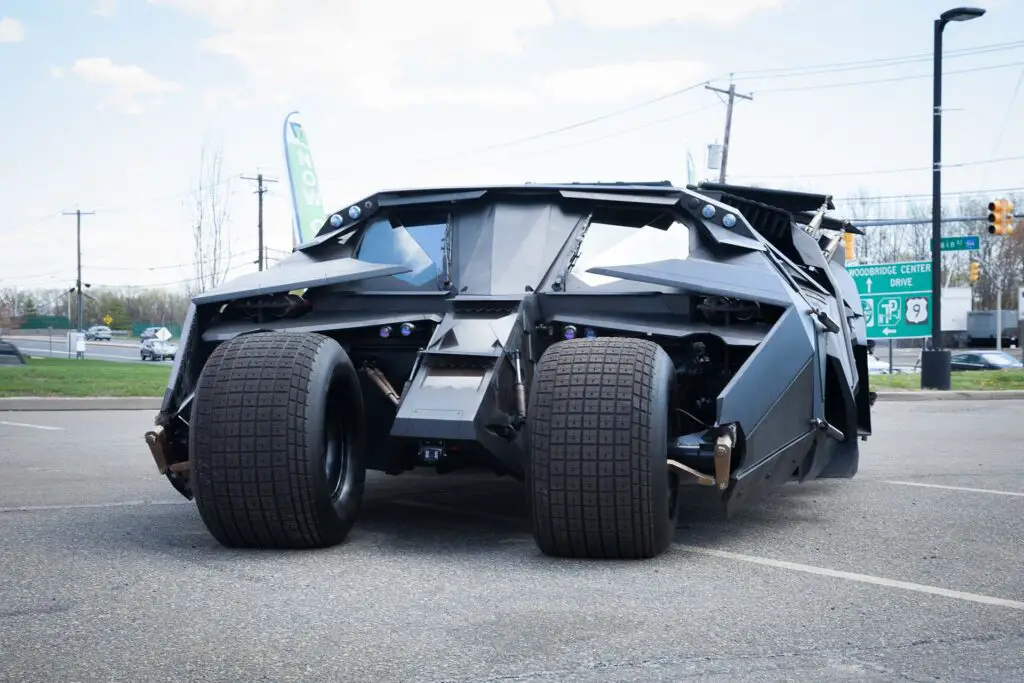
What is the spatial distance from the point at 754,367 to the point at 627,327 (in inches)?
28.3

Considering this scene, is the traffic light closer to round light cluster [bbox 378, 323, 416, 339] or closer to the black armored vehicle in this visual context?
the black armored vehicle

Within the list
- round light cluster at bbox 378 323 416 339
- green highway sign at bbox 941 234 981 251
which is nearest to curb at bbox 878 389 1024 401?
green highway sign at bbox 941 234 981 251

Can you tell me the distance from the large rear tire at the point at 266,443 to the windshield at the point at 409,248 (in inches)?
44.2

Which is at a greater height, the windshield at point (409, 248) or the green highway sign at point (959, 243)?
the green highway sign at point (959, 243)

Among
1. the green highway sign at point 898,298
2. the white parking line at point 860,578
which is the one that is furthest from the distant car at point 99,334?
the white parking line at point 860,578

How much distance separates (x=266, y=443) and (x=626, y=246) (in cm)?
228

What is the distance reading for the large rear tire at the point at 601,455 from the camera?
16.5 ft

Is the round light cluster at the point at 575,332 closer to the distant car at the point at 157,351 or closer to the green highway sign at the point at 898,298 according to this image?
the green highway sign at the point at 898,298

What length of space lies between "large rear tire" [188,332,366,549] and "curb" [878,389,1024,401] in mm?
18023

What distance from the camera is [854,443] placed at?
7.01 metres

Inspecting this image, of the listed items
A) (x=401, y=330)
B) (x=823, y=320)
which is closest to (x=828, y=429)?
(x=823, y=320)

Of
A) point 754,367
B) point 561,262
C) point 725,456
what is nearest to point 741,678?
point 725,456

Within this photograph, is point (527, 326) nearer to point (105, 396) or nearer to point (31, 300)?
point (105, 396)

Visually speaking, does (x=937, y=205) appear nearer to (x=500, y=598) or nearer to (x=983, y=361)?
(x=983, y=361)
